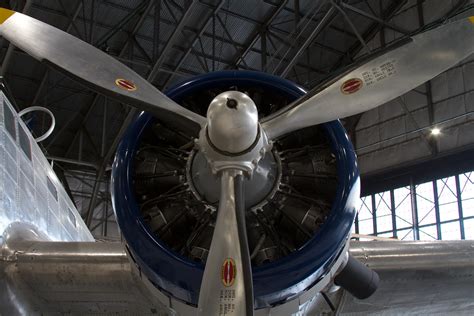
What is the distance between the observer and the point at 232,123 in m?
4.04

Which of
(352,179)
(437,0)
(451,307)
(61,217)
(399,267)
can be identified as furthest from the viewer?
(437,0)

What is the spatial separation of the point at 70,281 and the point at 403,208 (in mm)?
22986

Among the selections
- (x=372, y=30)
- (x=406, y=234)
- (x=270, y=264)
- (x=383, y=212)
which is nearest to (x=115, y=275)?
(x=270, y=264)

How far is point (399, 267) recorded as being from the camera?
17.6 ft

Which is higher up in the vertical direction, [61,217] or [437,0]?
[437,0]

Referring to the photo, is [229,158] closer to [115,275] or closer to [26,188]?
[115,275]

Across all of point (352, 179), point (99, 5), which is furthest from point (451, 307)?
point (99, 5)

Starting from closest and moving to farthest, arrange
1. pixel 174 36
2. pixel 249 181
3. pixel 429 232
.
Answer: pixel 249 181 < pixel 174 36 < pixel 429 232

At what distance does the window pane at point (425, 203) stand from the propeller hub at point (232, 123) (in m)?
22.4

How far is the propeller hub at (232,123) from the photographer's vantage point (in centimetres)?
404

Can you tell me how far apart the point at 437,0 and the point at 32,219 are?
2242 centimetres

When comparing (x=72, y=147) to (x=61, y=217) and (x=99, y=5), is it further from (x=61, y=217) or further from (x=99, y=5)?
(x=61, y=217)

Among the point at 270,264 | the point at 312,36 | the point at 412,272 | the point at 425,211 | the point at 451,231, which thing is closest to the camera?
the point at 270,264

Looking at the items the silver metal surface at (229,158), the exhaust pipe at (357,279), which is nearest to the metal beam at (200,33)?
the exhaust pipe at (357,279)
